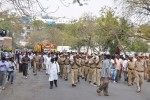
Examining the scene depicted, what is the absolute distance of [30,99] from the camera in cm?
1688

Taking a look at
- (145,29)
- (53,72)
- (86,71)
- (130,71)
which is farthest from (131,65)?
(145,29)

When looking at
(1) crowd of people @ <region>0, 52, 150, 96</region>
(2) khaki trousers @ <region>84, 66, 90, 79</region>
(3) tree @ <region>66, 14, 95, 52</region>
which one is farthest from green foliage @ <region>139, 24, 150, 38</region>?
(3) tree @ <region>66, 14, 95, 52</region>

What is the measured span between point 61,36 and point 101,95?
233 feet

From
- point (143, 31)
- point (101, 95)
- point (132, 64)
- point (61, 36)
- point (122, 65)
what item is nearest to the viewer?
point (101, 95)

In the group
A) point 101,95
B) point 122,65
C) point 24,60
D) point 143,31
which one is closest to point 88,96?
point 101,95

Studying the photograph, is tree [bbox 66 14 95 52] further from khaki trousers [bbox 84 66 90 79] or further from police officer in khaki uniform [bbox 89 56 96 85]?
police officer in khaki uniform [bbox 89 56 96 85]

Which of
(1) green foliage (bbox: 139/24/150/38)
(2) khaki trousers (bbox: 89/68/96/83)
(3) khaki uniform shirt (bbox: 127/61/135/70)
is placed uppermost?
(1) green foliage (bbox: 139/24/150/38)

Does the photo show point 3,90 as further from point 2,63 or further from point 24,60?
point 24,60

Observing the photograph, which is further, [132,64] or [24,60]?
[24,60]

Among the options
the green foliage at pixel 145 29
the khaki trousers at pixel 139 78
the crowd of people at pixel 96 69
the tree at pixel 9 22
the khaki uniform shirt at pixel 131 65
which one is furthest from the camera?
the green foliage at pixel 145 29

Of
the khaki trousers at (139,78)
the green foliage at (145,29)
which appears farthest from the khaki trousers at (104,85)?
the green foliage at (145,29)

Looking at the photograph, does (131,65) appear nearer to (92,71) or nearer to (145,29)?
(92,71)

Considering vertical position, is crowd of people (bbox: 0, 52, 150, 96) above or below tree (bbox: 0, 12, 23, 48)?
below

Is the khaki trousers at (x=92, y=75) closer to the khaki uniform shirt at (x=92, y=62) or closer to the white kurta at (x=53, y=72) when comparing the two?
the khaki uniform shirt at (x=92, y=62)
